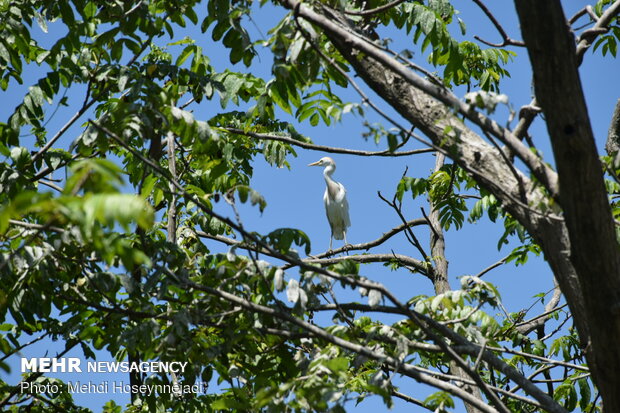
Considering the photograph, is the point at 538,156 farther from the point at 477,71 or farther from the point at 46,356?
the point at 477,71

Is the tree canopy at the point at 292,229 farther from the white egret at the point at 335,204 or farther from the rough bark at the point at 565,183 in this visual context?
the white egret at the point at 335,204

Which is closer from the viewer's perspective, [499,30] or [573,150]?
[573,150]

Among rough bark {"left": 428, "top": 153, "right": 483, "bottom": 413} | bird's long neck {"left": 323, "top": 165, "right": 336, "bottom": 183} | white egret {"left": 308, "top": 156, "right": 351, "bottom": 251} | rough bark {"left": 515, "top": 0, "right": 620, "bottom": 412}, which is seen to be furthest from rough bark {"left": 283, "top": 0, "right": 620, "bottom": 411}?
bird's long neck {"left": 323, "top": 165, "right": 336, "bottom": 183}

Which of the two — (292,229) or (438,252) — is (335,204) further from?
(292,229)

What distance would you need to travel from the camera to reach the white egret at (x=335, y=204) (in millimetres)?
10102

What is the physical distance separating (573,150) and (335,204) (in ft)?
25.6

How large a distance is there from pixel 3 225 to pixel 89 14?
3.16 m

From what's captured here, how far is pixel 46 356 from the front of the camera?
4.56 meters

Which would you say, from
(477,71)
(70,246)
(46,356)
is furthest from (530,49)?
(477,71)

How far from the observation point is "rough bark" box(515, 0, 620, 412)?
7.71ft

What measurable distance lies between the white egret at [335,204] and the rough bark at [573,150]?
7380 millimetres

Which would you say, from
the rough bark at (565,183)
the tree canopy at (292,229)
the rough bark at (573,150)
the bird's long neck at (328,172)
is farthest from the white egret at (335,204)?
the rough bark at (573,150)

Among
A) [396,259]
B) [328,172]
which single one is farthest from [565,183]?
[328,172]

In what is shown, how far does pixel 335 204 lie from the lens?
33.3ft
